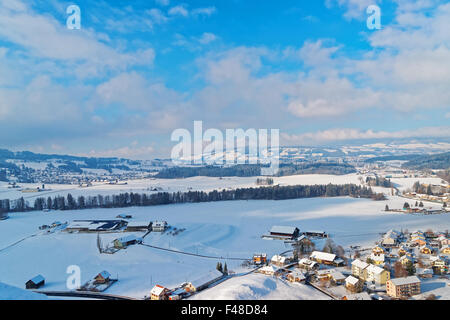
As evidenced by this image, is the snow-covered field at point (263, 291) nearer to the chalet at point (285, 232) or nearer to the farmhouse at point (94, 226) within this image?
the chalet at point (285, 232)

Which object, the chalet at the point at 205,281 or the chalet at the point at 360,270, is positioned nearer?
the chalet at the point at 205,281

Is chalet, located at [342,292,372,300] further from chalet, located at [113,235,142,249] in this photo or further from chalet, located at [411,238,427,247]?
chalet, located at [113,235,142,249]

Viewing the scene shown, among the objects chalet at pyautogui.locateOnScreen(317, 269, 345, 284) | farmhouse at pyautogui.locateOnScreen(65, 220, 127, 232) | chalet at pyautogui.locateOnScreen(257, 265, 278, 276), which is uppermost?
chalet at pyautogui.locateOnScreen(317, 269, 345, 284)

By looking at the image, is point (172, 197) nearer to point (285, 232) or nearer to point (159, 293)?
point (285, 232)

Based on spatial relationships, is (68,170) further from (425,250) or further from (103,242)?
(425,250)

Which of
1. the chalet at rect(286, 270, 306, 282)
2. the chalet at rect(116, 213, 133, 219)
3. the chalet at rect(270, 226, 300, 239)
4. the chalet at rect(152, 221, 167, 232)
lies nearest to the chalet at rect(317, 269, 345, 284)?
the chalet at rect(286, 270, 306, 282)

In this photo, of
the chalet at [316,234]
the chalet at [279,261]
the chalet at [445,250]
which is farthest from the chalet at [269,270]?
the chalet at [445,250]

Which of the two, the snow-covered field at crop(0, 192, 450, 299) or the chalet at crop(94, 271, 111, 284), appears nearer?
the chalet at crop(94, 271, 111, 284)
